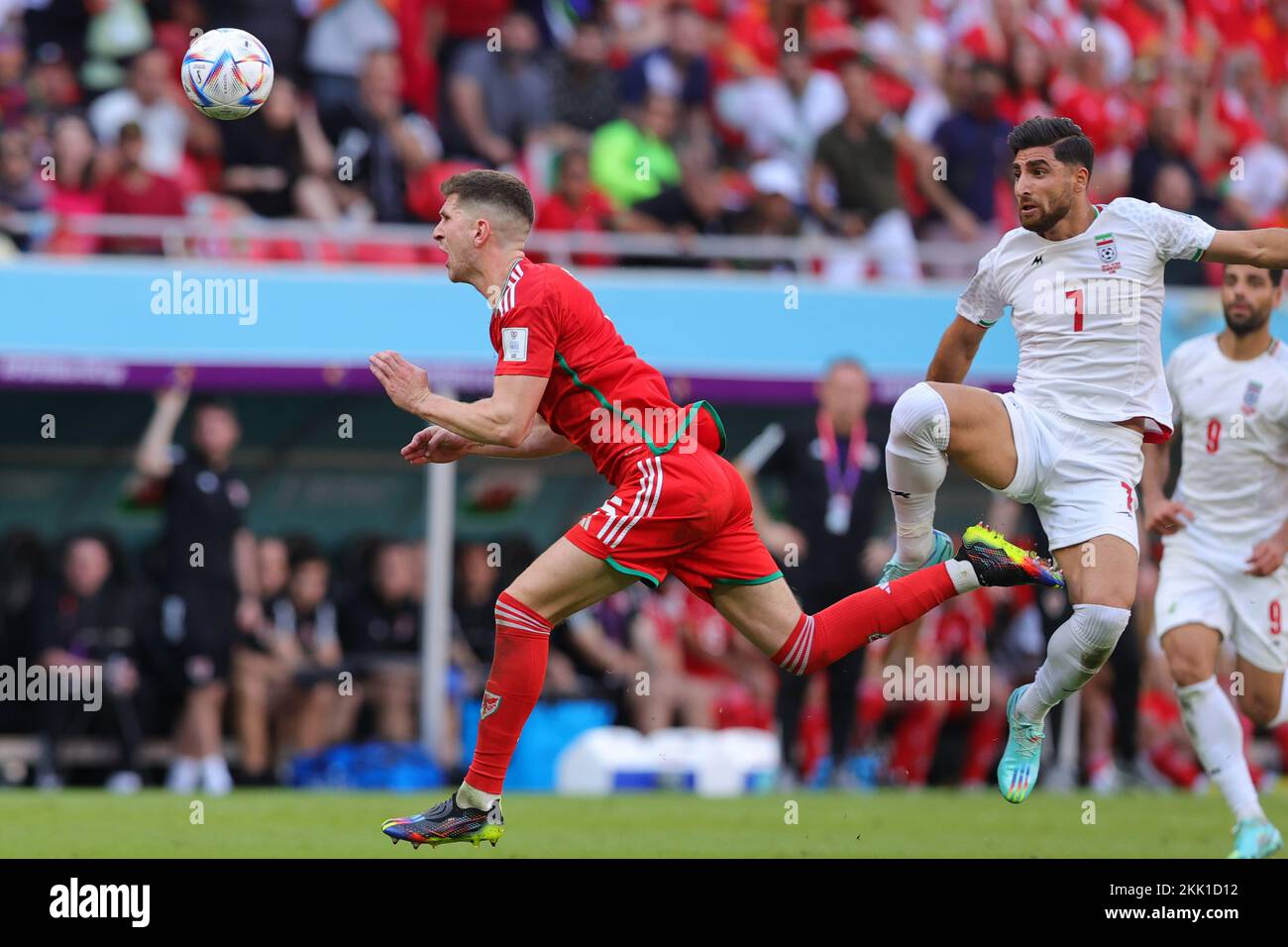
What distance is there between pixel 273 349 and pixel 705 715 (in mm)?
4046

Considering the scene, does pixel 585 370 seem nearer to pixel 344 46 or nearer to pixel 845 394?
pixel 845 394

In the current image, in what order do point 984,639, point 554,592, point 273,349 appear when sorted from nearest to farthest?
point 554,592
point 273,349
point 984,639

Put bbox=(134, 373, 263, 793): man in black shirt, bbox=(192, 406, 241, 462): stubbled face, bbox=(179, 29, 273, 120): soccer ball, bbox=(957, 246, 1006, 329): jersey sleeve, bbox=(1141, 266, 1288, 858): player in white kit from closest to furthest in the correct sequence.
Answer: bbox=(957, 246, 1006, 329): jersey sleeve → bbox=(179, 29, 273, 120): soccer ball → bbox=(1141, 266, 1288, 858): player in white kit → bbox=(134, 373, 263, 793): man in black shirt → bbox=(192, 406, 241, 462): stubbled face

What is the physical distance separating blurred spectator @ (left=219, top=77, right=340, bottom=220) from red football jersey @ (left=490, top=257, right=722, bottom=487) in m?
7.53

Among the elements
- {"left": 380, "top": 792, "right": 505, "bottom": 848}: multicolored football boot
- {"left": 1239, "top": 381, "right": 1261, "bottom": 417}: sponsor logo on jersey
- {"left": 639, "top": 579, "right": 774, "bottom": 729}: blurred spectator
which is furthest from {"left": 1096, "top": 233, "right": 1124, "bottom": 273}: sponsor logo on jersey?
{"left": 639, "top": 579, "right": 774, "bottom": 729}: blurred spectator

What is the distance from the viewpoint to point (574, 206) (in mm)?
15406

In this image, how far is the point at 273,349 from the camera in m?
14.3

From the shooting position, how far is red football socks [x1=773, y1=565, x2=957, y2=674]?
812 cm

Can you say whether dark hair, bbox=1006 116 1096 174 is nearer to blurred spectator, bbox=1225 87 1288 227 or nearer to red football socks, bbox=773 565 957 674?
red football socks, bbox=773 565 957 674

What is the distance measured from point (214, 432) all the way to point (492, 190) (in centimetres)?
639

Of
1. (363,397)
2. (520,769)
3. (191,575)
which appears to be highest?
(363,397)
